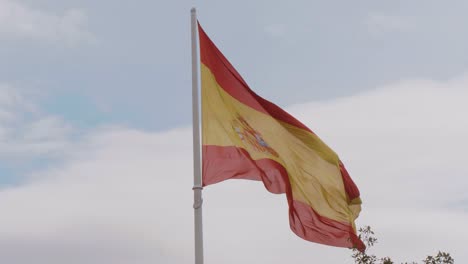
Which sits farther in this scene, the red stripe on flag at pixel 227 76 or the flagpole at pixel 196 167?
the red stripe on flag at pixel 227 76

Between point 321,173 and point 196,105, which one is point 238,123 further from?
point 321,173

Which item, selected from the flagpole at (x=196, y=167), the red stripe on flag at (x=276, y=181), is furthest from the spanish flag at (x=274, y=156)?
the flagpole at (x=196, y=167)

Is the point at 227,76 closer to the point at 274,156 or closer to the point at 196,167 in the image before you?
the point at 274,156

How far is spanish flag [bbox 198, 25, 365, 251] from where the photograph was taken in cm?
1422

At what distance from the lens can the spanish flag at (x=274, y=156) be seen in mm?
14219

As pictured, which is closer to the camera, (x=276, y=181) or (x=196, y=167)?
(x=196, y=167)

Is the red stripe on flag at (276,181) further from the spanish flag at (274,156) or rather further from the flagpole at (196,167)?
the flagpole at (196,167)

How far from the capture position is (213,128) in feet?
46.5

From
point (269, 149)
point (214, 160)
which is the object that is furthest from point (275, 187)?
point (214, 160)

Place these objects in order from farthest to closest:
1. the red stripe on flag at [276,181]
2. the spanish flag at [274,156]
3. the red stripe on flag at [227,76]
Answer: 1. the red stripe on flag at [227,76]
2. the spanish flag at [274,156]
3. the red stripe on flag at [276,181]

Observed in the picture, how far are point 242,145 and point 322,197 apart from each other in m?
2.48

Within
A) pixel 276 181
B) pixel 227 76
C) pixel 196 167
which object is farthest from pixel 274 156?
pixel 196 167

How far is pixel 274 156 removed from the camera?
49.9 feet

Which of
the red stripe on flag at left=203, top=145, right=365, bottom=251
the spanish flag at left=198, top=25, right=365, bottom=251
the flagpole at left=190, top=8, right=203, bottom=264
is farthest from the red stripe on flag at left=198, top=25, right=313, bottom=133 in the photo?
the red stripe on flag at left=203, top=145, right=365, bottom=251
